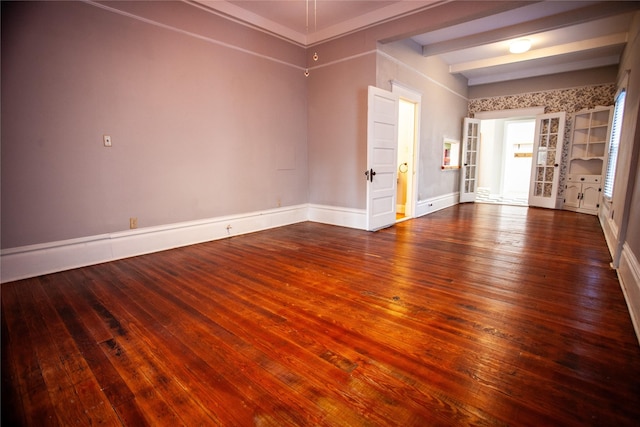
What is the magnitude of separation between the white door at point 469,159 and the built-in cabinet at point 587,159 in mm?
1998

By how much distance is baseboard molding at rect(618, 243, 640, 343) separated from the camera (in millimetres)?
2109

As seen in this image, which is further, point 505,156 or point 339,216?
point 505,156

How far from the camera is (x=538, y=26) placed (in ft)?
15.5

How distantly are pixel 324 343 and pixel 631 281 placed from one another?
2.54m

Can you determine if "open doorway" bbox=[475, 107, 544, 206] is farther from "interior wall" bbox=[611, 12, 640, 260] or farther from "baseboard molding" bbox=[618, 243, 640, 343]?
"baseboard molding" bbox=[618, 243, 640, 343]

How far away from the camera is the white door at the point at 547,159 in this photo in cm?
710

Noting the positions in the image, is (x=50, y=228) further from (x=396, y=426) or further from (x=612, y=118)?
(x=612, y=118)

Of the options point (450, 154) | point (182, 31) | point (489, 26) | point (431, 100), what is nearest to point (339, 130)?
point (431, 100)

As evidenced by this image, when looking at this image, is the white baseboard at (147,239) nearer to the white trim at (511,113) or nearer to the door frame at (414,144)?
the door frame at (414,144)

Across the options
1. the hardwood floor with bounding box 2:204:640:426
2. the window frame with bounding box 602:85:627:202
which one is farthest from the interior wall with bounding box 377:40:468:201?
the hardwood floor with bounding box 2:204:640:426

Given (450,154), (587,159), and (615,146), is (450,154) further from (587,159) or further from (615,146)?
(615,146)

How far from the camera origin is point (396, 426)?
129 cm

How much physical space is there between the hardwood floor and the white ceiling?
349 cm

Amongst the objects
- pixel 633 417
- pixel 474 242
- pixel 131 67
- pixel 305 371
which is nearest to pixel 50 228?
pixel 131 67
